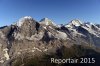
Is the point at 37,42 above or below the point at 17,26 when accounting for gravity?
below

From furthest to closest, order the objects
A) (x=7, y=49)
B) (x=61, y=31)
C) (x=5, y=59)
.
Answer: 1. (x=61, y=31)
2. (x=7, y=49)
3. (x=5, y=59)

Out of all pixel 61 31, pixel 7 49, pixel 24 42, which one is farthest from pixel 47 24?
pixel 7 49

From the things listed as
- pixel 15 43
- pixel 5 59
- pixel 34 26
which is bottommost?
pixel 5 59

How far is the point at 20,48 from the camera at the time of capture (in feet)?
509

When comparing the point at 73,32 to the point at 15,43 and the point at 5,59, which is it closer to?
the point at 15,43

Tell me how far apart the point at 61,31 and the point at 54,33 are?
28.0 ft

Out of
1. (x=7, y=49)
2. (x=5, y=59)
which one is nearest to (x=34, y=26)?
(x=7, y=49)

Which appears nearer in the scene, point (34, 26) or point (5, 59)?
point (5, 59)

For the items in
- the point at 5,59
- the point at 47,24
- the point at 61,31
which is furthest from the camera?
the point at 47,24

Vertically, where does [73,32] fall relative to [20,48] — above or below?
above

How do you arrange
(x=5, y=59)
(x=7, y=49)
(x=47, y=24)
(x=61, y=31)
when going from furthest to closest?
1. (x=47, y=24)
2. (x=61, y=31)
3. (x=7, y=49)
4. (x=5, y=59)

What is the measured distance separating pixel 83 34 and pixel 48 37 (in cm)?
3659

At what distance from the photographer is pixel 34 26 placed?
161375mm

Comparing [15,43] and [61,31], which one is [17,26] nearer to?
[15,43]
